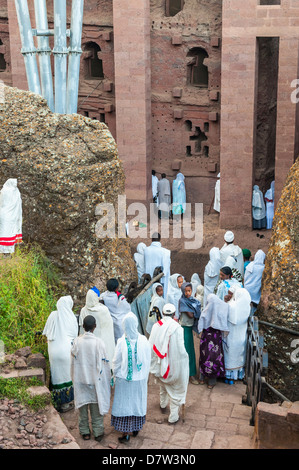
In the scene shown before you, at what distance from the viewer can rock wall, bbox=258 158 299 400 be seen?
34.3ft

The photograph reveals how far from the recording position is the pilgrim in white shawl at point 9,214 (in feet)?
33.0

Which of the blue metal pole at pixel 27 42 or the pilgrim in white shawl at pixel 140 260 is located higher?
the blue metal pole at pixel 27 42

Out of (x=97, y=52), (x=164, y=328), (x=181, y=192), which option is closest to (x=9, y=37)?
(x=97, y=52)

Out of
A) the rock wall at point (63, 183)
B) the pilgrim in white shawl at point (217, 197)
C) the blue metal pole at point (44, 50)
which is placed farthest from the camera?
the pilgrim in white shawl at point (217, 197)

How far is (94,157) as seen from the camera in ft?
35.7

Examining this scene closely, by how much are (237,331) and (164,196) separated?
878 centimetres

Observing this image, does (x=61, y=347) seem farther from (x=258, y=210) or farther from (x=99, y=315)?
(x=258, y=210)

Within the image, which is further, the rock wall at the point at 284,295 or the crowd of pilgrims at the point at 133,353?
the rock wall at the point at 284,295

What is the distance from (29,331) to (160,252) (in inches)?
119

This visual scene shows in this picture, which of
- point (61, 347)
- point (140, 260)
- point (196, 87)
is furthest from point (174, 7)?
point (61, 347)

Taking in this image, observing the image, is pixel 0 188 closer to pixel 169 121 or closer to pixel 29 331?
pixel 29 331

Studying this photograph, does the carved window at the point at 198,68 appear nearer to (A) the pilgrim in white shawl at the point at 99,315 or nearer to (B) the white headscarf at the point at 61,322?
(A) the pilgrim in white shawl at the point at 99,315

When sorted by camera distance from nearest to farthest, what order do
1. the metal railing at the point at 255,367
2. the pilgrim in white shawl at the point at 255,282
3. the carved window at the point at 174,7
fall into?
the metal railing at the point at 255,367 < the pilgrim in white shawl at the point at 255,282 < the carved window at the point at 174,7

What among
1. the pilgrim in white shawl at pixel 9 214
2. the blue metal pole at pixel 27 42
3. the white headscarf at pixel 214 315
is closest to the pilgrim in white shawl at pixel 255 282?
the white headscarf at pixel 214 315
